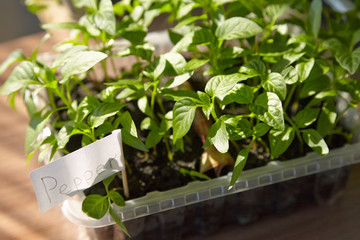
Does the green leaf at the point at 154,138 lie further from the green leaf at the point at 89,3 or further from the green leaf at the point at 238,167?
the green leaf at the point at 89,3

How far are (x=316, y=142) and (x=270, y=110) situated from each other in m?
0.13

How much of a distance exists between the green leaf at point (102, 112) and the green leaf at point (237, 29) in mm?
219

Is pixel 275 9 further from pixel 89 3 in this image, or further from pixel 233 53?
pixel 89 3

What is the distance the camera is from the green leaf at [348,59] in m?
0.73

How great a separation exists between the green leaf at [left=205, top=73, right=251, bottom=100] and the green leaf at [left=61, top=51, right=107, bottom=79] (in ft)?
0.60

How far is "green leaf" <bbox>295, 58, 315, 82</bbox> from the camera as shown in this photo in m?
0.75

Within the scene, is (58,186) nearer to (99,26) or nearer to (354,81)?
(99,26)

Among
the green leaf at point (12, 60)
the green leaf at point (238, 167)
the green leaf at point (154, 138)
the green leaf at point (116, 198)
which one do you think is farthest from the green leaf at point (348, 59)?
the green leaf at point (12, 60)

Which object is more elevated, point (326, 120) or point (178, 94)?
point (178, 94)

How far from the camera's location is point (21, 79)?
30.7 inches

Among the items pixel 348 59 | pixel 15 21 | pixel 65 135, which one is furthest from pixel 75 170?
pixel 15 21

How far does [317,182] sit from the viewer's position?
2.85 ft

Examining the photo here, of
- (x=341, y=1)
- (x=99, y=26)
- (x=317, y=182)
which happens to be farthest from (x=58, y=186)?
(x=341, y=1)

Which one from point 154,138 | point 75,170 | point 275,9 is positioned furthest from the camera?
point 275,9
